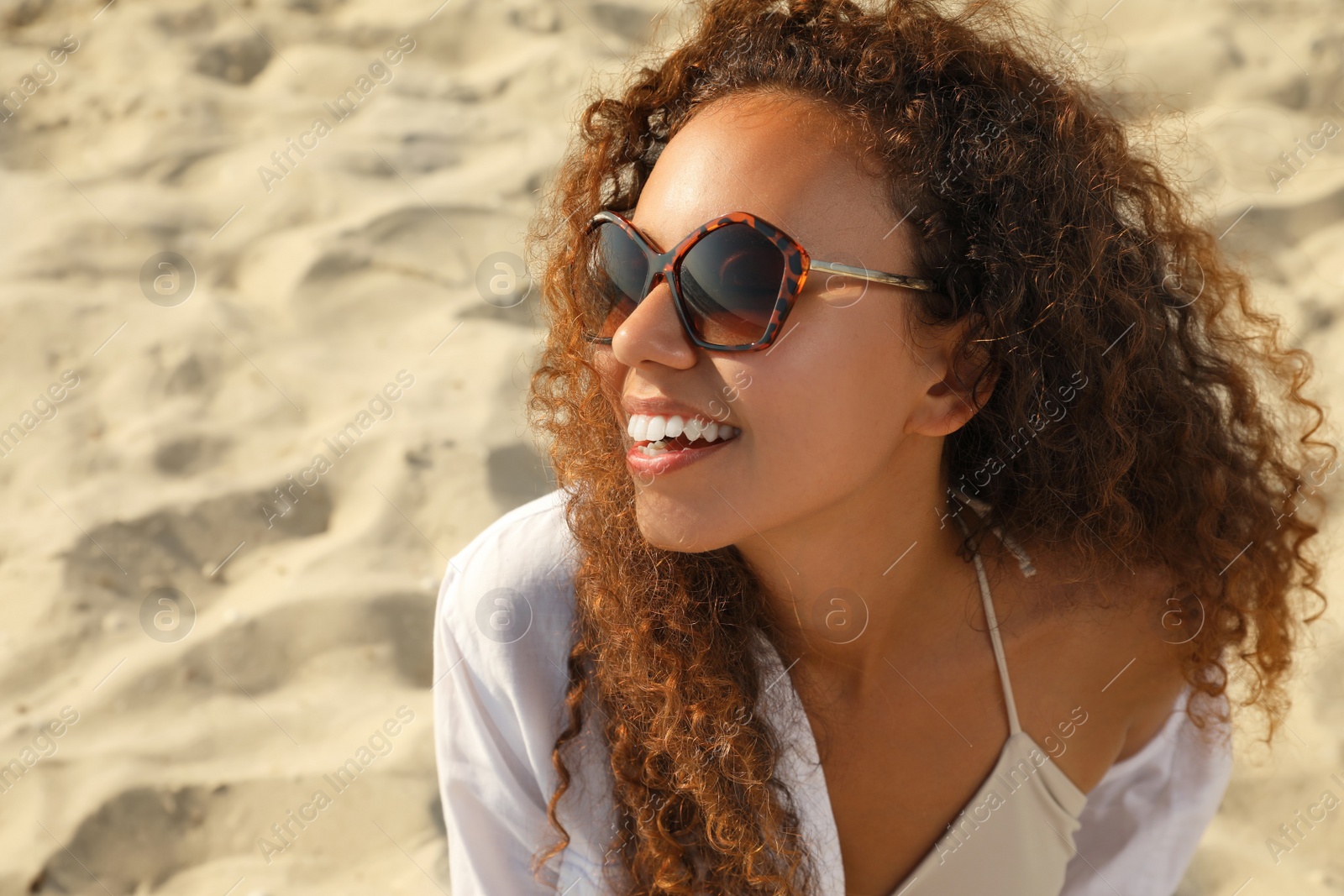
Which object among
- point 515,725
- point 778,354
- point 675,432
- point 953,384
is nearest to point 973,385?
point 953,384

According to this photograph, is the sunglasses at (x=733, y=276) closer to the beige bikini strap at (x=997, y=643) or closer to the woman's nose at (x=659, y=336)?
the woman's nose at (x=659, y=336)

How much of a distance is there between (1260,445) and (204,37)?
3877 millimetres

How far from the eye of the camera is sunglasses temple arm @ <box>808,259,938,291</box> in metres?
1.48

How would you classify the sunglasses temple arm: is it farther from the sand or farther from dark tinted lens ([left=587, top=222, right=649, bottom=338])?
the sand

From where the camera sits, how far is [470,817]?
74.3 inches

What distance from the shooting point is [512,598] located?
1.83 metres

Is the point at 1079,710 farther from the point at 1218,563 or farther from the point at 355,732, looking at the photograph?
the point at 355,732

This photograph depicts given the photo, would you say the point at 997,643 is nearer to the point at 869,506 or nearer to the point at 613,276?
the point at 869,506

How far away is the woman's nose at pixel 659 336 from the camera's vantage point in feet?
4.96

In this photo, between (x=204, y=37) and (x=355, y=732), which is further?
(x=204, y=37)

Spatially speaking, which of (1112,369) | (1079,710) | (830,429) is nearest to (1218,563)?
(1079,710)

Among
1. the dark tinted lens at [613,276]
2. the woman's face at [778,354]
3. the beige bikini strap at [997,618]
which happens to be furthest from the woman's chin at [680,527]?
the beige bikini strap at [997,618]

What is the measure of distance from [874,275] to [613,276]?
0.39 m

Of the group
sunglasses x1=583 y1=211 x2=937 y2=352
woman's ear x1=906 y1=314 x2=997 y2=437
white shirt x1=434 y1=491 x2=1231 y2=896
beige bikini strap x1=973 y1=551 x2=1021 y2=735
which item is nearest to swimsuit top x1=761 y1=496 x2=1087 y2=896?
beige bikini strap x1=973 y1=551 x2=1021 y2=735
